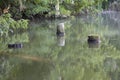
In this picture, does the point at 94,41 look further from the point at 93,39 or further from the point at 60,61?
the point at 60,61

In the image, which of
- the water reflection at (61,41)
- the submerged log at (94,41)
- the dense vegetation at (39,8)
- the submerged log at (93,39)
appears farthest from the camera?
the dense vegetation at (39,8)

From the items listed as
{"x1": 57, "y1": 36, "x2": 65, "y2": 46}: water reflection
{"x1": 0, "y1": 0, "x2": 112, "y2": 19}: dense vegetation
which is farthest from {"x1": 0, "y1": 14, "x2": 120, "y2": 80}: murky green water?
{"x1": 0, "y1": 0, "x2": 112, "y2": 19}: dense vegetation

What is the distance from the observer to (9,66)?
9.02 metres

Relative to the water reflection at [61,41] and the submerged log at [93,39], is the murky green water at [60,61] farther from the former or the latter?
the submerged log at [93,39]

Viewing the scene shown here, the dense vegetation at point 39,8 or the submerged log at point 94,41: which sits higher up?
the dense vegetation at point 39,8

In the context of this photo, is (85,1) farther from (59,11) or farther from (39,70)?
(39,70)

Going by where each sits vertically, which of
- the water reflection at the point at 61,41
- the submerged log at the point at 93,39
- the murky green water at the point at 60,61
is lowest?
the murky green water at the point at 60,61

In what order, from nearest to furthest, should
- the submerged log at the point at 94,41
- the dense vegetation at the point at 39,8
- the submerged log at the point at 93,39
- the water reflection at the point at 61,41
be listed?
the submerged log at the point at 94,41
the water reflection at the point at 61,41
the submerged log at the point at 93,39
the dense vegetation at the point at 39,8

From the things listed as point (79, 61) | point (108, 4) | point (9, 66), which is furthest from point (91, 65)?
point (108, 4)

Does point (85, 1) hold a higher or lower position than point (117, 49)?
higher

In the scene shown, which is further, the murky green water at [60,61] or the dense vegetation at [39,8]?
the dense vegetation at [39,8]

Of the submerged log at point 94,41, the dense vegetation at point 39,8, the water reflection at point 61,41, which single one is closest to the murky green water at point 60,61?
the water reflection at point 61,41

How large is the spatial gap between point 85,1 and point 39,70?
59.0 ft

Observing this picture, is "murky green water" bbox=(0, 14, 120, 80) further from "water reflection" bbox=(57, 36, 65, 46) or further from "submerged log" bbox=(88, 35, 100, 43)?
"submerged log" bbox=(88, 35, 100, 43)
